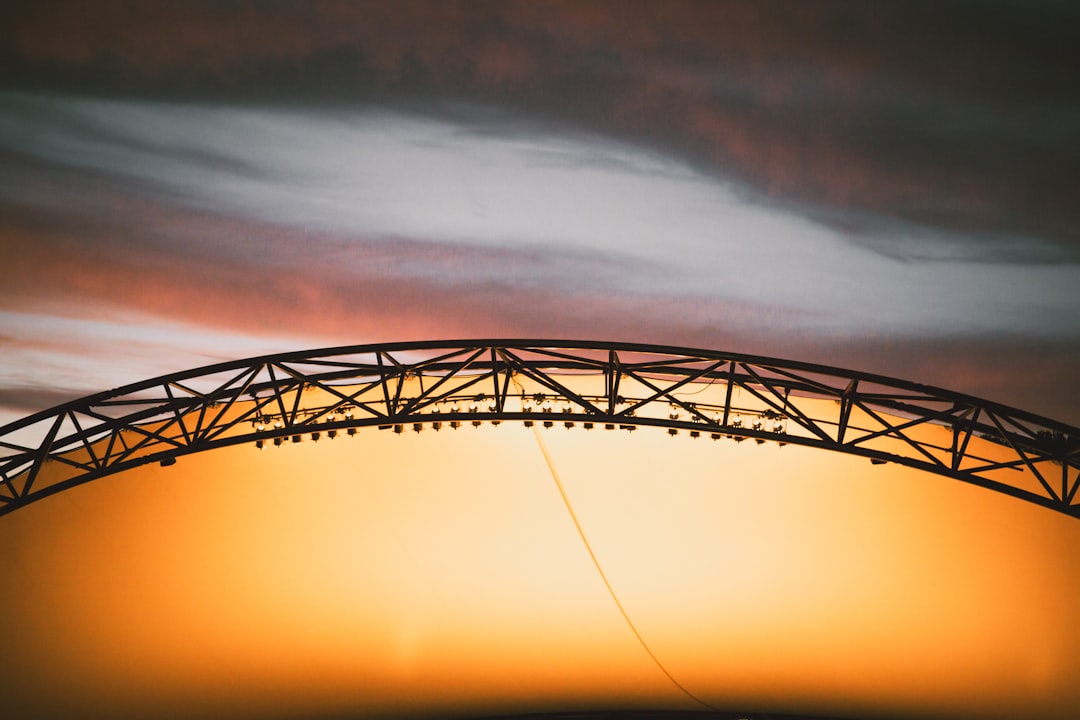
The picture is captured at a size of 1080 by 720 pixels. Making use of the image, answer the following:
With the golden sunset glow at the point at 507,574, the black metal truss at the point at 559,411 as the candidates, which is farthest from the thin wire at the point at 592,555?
the black metal truss at the point at 559,411

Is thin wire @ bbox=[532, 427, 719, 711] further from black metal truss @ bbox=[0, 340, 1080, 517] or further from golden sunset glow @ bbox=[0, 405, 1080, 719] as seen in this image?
black metal truss @ bbox=[0, 340, 1080, 517]

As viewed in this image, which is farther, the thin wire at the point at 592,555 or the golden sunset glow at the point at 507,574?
the thin wire at the point at 592,555

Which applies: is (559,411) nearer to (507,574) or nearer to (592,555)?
(592,555)

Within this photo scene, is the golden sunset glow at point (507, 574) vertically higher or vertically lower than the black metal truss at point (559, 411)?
lower

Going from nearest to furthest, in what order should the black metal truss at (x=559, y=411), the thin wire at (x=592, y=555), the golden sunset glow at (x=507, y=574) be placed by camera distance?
the black metal truss at (x=559, y=411), the golden sunset glow at (x=507, y=574), the thin wire at (x=592, y=555)

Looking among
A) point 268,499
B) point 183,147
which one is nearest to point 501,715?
point 268,499

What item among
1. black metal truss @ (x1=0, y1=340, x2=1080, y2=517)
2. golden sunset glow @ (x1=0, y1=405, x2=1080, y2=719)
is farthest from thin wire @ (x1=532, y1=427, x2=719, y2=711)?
black metal truss @ (x1=0, y1=340, x2=1080, y2=517)

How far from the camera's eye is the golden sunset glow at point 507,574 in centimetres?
1015

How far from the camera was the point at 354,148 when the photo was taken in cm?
925

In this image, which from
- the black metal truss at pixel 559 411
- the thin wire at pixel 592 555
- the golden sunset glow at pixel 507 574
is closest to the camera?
the black metal truss at pixel 559 411

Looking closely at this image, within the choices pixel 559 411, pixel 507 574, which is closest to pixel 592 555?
pixel 507 574

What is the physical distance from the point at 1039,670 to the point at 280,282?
11.4m

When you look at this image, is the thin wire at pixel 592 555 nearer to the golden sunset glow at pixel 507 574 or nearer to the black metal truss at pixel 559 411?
the golden sunset glow at pixel 507 574

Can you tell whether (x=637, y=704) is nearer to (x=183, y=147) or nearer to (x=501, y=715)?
(x=501, y=715)
